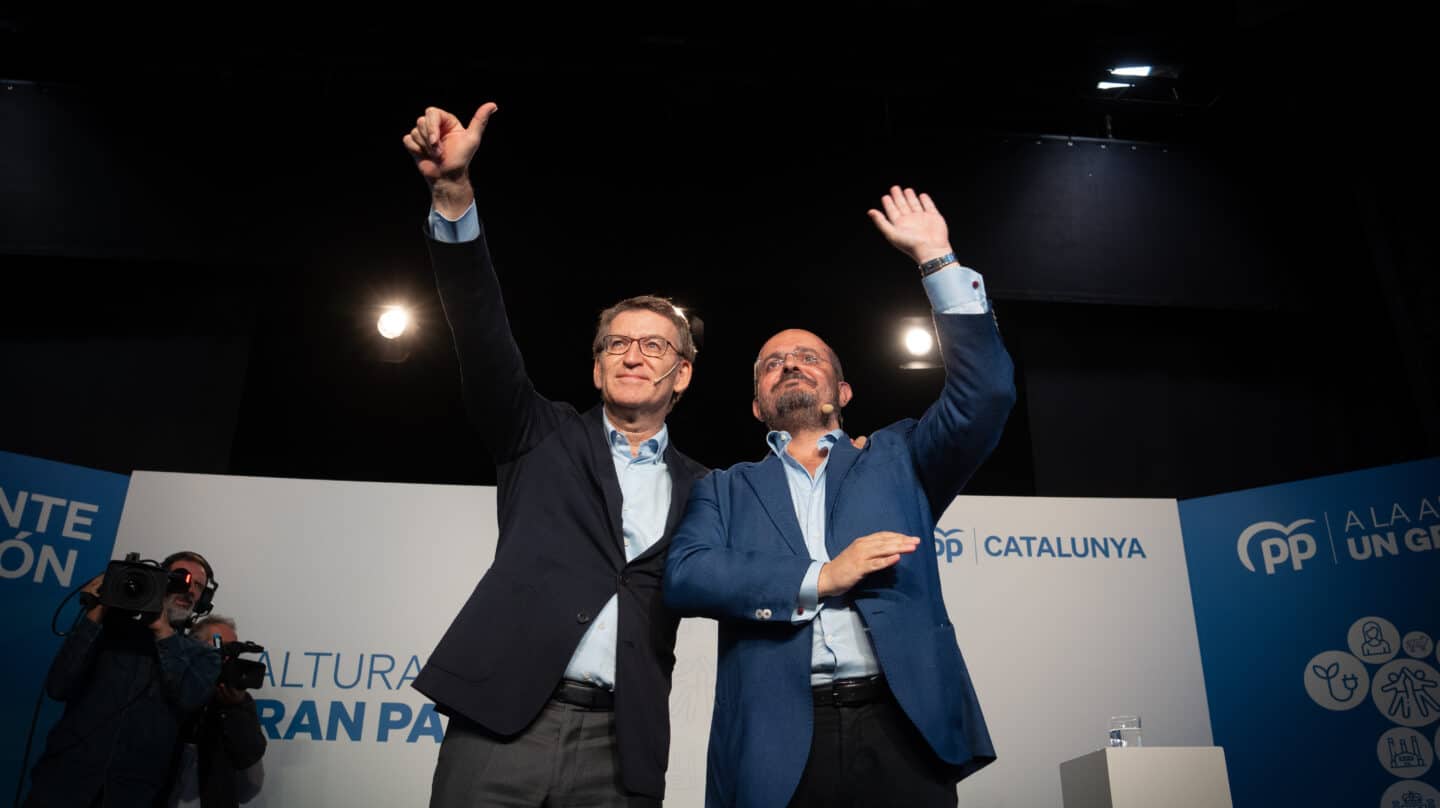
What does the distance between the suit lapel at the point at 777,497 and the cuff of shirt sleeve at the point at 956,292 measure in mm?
447

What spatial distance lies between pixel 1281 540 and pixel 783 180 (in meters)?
2.76

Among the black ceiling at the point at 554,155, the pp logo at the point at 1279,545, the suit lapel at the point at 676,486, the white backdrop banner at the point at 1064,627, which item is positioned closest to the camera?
the suit lapel at the point at 676,486

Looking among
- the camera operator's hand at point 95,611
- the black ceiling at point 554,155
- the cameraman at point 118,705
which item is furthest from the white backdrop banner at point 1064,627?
the camera operator's hand at point 95,611

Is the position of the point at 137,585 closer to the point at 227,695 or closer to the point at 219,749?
the point at 227,695

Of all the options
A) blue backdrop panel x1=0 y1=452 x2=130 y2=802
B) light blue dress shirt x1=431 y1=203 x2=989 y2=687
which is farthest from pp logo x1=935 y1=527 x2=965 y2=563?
blue backdrop panel x1=0 y1=452 x2=130 y2=802

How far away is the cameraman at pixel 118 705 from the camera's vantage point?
10.7 feet

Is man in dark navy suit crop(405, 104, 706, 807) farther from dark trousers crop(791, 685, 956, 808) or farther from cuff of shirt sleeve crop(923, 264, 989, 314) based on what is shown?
cuff of shirt sleeve crop(923, 264, 989, 314)

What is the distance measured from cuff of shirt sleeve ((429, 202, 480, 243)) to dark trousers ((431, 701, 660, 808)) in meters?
0.82

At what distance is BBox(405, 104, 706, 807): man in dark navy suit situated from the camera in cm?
161

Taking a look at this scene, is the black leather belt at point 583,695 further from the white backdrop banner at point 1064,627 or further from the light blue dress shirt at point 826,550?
the white backdrop banner at point 1064,627

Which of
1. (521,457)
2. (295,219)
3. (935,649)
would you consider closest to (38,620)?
(295,219)

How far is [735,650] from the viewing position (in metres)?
1.79

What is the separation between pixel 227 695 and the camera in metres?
3.68

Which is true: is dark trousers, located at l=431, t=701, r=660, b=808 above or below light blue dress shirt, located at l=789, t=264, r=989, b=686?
below
